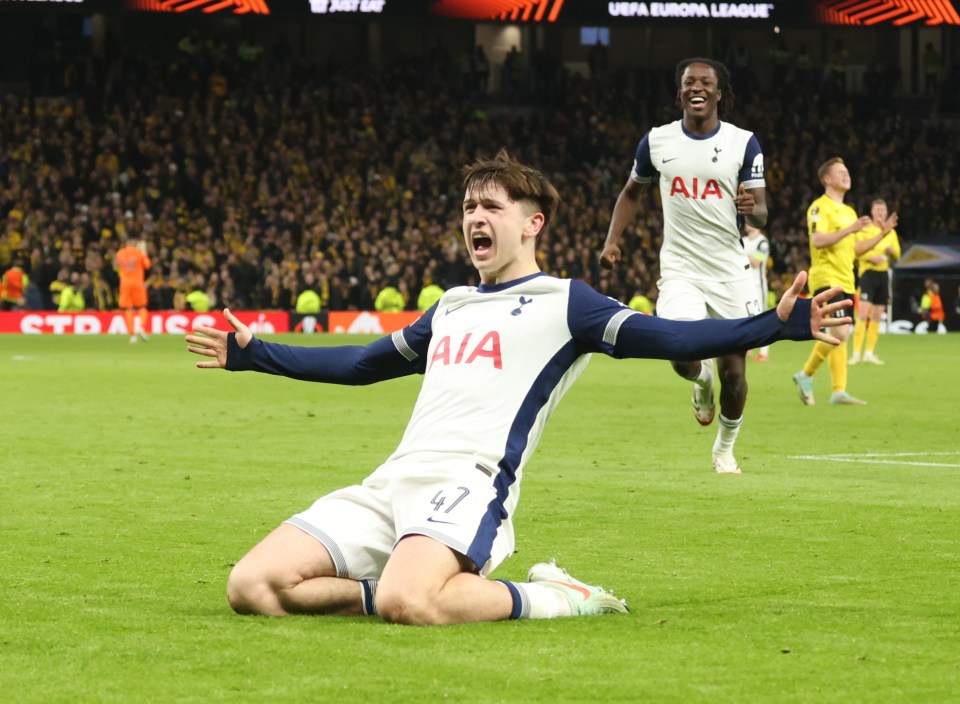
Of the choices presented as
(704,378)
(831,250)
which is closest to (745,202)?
(704,378)

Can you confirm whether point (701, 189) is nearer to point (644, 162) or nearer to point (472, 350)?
point (644, 162)

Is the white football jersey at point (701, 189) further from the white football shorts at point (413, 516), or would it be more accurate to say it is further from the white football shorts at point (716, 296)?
the white football shorts at point (413, 516)

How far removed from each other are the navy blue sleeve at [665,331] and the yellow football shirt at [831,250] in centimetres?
1018

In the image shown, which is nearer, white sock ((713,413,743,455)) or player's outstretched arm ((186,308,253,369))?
player's outstretched arm ((186,308,253,369))

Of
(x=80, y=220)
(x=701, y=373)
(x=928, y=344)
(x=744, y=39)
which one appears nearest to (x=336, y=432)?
(x=701, y=373)

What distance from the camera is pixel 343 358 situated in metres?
5.95

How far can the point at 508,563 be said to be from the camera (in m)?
6.54

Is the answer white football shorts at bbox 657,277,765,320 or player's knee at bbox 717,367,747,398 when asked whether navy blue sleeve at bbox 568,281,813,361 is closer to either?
player's knee at bbox 717,367,747,398

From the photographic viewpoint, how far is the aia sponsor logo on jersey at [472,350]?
559cm

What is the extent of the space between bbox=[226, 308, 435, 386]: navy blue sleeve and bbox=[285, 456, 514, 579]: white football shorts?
1.62 feet

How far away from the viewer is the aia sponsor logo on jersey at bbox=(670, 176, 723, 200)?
10.3 m

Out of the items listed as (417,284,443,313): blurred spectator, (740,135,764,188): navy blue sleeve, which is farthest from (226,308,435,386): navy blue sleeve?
(417,284,443,313): blurred spectator

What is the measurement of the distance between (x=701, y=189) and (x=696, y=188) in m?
0.03

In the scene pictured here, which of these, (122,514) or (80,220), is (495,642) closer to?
(122,514)
